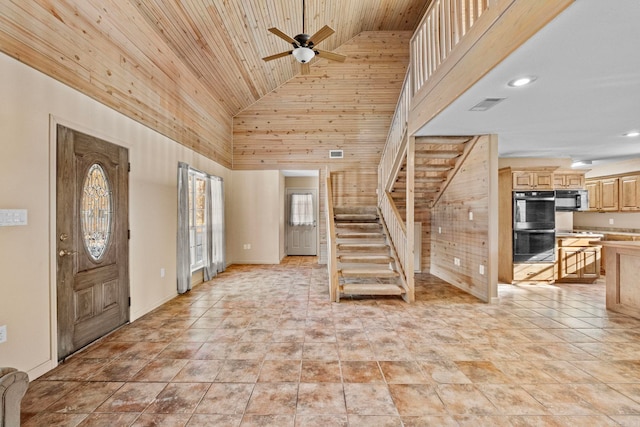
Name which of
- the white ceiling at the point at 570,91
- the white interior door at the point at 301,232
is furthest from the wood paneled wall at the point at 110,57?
the white interior door at the point at 301,232

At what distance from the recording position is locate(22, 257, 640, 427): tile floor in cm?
186

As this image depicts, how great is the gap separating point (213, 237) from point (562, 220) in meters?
Result: 7.31

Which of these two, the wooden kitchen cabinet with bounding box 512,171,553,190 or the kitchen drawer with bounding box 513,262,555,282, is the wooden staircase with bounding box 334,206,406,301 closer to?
the kitchen drawer with bounding box 513,262,555,282

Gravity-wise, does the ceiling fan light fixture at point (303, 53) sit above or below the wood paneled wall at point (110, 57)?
above

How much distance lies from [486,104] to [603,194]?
495cm

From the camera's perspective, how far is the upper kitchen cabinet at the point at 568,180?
5.43 metres

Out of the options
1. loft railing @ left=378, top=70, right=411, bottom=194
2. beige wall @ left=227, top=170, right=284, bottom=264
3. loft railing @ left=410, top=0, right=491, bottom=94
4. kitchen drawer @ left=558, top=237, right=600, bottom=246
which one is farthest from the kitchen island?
beige wall @ left=227, top=170, right=284, bottom=264

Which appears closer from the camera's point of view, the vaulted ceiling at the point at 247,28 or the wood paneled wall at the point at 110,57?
the wood paneled wall at the point at 110,57

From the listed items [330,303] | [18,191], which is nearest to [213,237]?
[330,303]

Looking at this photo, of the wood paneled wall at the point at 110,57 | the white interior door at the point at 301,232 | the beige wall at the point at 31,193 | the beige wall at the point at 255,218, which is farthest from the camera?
the white interior door at the point at 301,232

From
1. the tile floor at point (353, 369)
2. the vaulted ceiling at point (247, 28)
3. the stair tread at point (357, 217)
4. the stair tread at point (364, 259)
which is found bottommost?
the tile floor at point (353, 369)

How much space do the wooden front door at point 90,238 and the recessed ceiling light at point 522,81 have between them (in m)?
3.85

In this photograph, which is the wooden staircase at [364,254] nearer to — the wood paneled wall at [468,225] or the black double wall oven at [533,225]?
the wood paneled wall at [468,225]

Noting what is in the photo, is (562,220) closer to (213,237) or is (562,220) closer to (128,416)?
(213,237)
